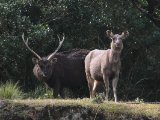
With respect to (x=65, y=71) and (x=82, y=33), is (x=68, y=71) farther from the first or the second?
(x=82, y=33)

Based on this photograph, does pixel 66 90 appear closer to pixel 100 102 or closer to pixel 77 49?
pixel 77 49

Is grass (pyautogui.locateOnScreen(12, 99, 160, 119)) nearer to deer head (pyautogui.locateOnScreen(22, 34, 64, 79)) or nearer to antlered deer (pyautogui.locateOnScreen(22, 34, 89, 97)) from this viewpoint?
deer head (pyautogui.locateOnScreen(22, 34, 64, 79))

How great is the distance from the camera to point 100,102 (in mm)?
12367

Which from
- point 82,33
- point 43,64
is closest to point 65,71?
point 82,33

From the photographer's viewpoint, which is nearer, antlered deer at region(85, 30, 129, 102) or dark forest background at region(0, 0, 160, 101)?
antlered deer at region(85, 30, 129, 102)

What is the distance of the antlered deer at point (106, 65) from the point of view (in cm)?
1488

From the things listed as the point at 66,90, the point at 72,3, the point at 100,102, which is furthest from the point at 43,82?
the point at 100,102

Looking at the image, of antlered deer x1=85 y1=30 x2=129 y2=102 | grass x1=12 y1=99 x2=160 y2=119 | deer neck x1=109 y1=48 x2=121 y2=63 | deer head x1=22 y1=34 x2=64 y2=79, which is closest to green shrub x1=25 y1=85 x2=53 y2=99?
deer head x1=22 y1=34 x2=64 y2=79

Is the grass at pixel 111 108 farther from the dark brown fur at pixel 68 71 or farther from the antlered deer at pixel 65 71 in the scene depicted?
the dark brown fur at pixel 68 71

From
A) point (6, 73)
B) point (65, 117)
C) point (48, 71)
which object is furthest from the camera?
point (6, 73)

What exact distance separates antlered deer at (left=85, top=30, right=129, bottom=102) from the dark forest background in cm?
192

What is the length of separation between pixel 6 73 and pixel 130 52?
13.7 ft

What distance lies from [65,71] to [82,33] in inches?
54.8

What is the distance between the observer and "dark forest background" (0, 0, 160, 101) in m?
17.8
